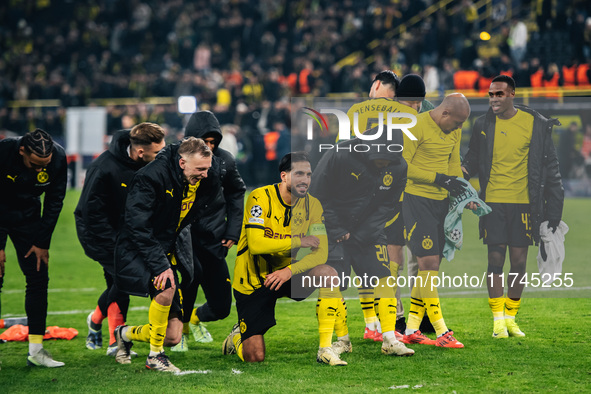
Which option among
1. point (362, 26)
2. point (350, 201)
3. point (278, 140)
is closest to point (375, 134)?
point (350, 201)

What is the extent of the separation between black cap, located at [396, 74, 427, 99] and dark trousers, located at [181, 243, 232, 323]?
2.07 meters

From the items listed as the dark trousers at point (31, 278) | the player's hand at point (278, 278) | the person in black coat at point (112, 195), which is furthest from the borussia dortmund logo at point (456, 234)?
the dark trousers at point (31, 278)

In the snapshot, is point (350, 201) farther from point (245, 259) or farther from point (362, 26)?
point (362, 26)

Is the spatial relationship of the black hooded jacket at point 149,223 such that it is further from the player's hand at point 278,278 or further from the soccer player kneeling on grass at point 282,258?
the player's hand at point 278,278

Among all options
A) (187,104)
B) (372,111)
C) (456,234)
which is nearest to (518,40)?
(187,104)

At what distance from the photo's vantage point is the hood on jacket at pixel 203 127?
6703 mm

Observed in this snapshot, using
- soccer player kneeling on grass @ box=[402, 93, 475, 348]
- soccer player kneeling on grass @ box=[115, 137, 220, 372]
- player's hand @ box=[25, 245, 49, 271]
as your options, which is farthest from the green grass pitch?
player's hand @ box=[25, 245, 49, 271]

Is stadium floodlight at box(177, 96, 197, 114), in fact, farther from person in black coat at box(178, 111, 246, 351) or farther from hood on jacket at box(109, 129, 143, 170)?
hood on jacket at box(109, 129, 143, 170)

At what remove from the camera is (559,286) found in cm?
675

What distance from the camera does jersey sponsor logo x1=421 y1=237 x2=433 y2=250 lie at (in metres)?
6.57

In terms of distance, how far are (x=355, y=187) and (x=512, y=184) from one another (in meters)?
1.40

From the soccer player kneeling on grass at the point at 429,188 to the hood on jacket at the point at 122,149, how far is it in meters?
2.23

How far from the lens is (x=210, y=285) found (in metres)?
6.85

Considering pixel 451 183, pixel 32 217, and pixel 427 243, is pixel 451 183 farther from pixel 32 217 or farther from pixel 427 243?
pixel 32 217
